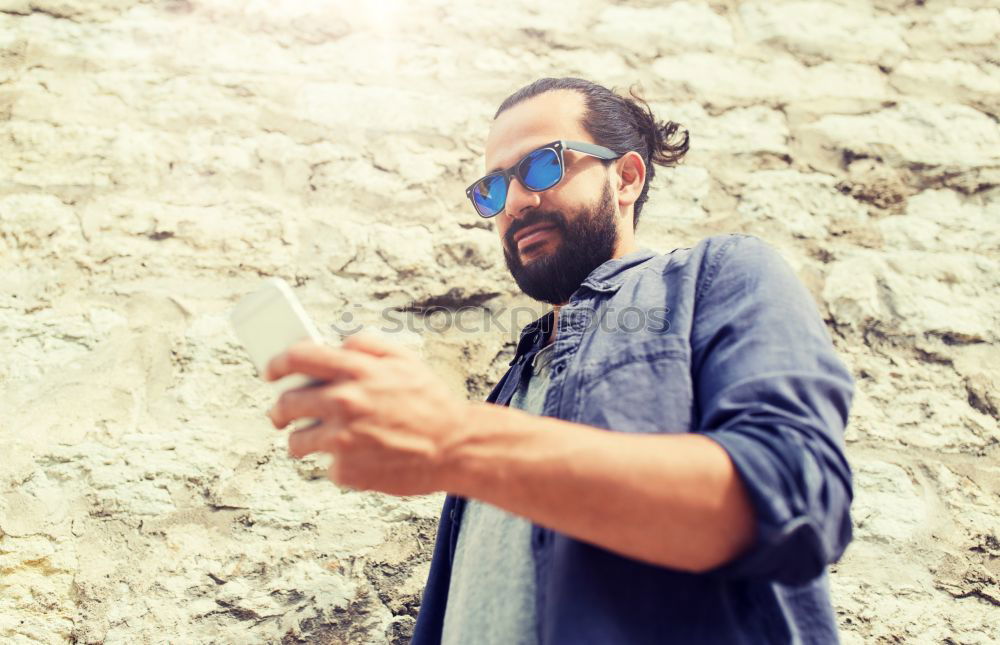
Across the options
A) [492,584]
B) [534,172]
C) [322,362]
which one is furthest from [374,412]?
[534,172]

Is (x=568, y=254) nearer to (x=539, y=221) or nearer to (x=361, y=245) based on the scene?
(x=539, y=221)

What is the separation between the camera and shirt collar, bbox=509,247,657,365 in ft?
4.00

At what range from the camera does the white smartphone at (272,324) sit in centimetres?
73

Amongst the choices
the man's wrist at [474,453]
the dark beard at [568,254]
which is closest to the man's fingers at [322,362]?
the man's wrist at [474,453]

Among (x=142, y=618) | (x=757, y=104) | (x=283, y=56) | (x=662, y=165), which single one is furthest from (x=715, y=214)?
(x=142, y=618)

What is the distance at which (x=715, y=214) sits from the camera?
1.91 metres

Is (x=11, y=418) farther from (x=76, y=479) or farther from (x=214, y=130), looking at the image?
(x=214, y=130)

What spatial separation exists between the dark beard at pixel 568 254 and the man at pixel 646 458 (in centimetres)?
30

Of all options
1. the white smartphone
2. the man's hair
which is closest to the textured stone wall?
the man's hair

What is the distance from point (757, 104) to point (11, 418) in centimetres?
209

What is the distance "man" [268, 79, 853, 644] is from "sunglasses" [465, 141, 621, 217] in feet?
1.45

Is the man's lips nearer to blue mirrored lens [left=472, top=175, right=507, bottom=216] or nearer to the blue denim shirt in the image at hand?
blue mirrored lens [left=472, top=175, right=507, bottom=216]

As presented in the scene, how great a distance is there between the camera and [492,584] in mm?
994

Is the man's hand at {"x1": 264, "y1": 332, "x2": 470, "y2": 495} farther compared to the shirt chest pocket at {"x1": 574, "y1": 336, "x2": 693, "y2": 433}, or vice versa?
the shirt chest pocket at {"x1": 574, "y1": 336, "x2": 693, "y2": 433}
